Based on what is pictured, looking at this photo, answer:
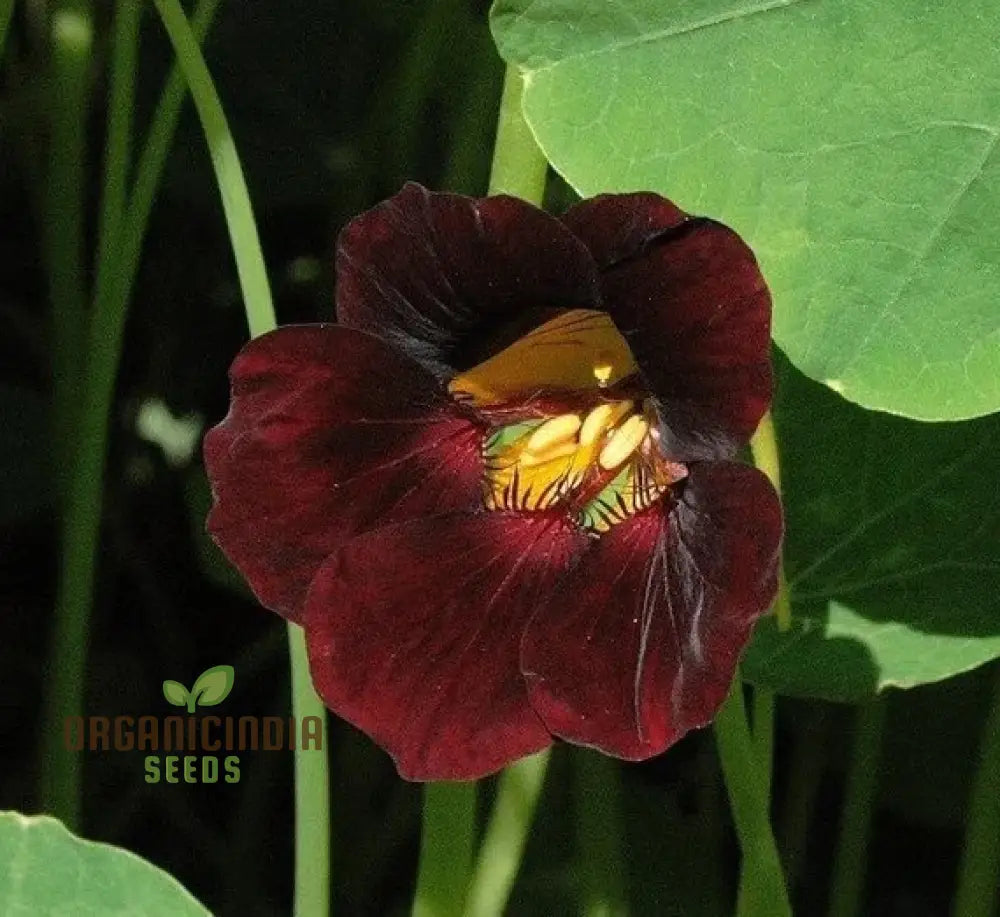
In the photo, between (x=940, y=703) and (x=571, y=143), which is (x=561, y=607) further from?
(x=940, y=703)

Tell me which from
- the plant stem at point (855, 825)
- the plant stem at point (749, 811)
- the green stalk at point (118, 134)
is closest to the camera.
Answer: the plant stem at point (749, 811)

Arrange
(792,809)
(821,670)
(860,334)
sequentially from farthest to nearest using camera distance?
(792,809), (821,670), (860,334)

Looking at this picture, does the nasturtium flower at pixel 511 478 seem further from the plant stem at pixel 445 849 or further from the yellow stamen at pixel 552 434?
the plant stem at pixel 445 849

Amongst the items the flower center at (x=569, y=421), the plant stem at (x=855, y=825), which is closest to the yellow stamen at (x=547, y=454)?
the flower center at (x=569, y=421)

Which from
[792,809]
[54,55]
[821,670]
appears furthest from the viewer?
[792,809]

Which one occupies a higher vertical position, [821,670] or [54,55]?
[54,55]

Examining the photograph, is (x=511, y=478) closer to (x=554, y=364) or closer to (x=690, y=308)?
(x=554, y=364)

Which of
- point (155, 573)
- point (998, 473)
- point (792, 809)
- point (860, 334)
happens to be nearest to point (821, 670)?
point (998, 473)
